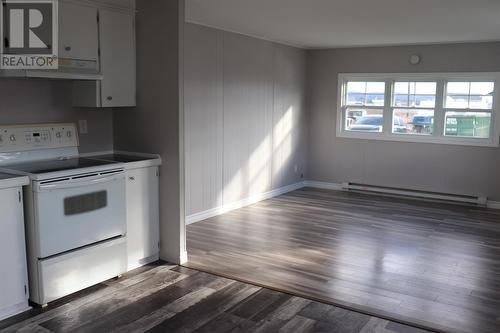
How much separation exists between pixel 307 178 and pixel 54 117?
5052 millimetres

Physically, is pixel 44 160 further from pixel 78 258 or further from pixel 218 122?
pixel 218 122

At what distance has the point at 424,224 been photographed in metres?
5.85

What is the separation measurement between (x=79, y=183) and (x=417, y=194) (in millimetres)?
5365

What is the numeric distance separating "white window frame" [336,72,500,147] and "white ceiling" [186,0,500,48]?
0.55 m

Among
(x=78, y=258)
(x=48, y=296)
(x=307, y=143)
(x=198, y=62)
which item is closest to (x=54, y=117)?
(x=78, y=258)

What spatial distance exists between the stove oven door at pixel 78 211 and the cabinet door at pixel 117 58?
2.38ft

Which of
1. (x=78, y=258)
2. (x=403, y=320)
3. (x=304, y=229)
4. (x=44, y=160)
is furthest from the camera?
(x=304, y=229)

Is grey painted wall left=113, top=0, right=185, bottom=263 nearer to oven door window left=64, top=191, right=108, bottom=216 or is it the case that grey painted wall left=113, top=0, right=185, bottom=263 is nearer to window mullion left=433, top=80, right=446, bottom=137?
oven door window left=64, top=191, right=108, bottom=216

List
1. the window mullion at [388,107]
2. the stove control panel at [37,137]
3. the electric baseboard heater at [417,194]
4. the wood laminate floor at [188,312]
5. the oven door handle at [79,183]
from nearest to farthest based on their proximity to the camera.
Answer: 1. the wood laminate floor at [188,312]
2. the oven door handle at [79,183]
3. the stove control panel at [37,137]
4. the electric baseboard heater at [417,194]
5. the window mullion at [388,107]

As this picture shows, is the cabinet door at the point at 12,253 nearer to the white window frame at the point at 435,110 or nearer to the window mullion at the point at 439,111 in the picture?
the white window frame at the point at 435,110

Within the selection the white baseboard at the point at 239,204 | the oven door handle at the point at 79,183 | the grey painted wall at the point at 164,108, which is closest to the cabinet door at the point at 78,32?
the grey painted wall at the point at 164,108

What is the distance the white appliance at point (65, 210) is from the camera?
3.34 metres

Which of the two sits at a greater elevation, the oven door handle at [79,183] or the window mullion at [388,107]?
the window mullion at [388,107]

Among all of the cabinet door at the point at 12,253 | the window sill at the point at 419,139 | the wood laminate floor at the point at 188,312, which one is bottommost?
the wood laminate floor at the point at 188,312
